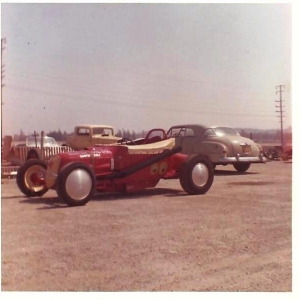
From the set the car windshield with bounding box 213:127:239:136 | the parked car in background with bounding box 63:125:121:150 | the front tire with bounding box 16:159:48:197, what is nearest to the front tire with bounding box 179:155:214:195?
the car windshield with bounding box 213:127:239:136

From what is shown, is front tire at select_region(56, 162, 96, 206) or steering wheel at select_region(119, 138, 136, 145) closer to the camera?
front tire at select_region(56, 162, 96, 206)

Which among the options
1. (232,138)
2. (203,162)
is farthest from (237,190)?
(232,138)

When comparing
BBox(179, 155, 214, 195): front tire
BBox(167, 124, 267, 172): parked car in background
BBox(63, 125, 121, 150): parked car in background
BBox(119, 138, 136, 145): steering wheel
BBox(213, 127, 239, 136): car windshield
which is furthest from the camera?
BBox(167, 124, 267, 172): parked car in background

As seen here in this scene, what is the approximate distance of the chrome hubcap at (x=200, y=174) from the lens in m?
5.18

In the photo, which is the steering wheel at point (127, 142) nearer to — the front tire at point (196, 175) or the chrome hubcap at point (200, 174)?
the front tire at point (196, 175)

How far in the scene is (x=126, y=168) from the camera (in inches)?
197

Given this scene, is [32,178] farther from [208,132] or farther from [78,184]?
[208,132]

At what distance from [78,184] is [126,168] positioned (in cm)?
82

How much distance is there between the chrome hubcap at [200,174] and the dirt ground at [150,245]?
0.72m

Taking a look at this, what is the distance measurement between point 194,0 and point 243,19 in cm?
51

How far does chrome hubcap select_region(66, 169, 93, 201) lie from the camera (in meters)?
4.30

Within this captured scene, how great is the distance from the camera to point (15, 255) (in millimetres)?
3080

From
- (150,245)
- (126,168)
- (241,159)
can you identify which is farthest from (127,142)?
(241,159)

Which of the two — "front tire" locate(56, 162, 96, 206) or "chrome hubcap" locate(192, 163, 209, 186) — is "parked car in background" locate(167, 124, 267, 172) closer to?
"chrome hubcap" locate(192, 163, 209, 186)
